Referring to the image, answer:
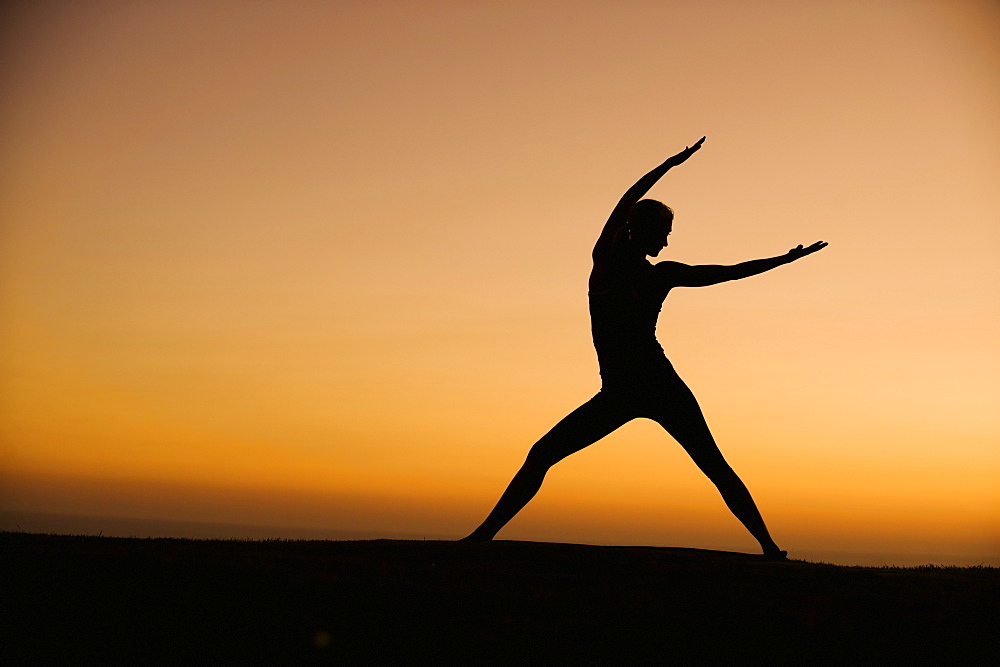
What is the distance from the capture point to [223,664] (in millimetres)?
6430

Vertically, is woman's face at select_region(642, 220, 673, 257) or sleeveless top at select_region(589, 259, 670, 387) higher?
woman's face at select_region(642, 220, 673, 257)

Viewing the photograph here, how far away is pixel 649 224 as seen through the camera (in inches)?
440

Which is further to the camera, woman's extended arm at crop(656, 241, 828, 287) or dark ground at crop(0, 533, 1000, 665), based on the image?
woman's extended arm at crop(656, 241, 828, 287)

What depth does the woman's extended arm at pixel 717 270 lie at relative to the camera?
36.1 feet

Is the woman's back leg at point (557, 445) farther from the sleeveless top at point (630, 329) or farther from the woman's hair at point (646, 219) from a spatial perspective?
the woman's hair at point (646, 219)

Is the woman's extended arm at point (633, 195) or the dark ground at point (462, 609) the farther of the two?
the woman's extended arm at point (633, 195)

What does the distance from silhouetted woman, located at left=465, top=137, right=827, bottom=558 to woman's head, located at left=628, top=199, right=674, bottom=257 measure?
0.4 inches

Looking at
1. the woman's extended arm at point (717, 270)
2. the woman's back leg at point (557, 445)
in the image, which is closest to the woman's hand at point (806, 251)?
the woman's extended arm at point (717, 270)

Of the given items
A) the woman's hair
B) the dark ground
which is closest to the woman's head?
the woman's hair

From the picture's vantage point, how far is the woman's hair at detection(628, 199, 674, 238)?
11180 millimetres

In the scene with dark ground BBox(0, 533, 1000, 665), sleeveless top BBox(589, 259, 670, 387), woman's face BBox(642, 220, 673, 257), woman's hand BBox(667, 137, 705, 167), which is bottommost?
dark ground BBox(0, 533, 1000, 665)

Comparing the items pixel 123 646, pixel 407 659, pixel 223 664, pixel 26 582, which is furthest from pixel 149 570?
pixel 407 659

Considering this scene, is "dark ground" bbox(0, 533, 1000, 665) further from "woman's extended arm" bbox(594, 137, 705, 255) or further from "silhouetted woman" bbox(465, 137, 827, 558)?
"woman's extended arm" bbox(594, 137, 705, 255)

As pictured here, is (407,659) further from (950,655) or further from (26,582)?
(950,655)
